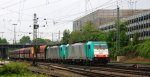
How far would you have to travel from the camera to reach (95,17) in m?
163

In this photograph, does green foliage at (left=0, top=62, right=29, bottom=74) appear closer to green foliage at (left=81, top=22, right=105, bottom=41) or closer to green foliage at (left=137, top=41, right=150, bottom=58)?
green foliage at (left=137, top=41, right=150, bottom=58)

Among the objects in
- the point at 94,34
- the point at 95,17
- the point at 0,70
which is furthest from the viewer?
the point at 95,17

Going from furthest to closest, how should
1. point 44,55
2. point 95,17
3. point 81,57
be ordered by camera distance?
1. point 95,17
2. point 44,55
3. point 81,57

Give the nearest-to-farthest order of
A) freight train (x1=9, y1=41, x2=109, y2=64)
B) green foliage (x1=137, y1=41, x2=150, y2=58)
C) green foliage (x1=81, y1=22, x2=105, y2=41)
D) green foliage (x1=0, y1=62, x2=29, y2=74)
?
green foliage (x1=0, y1=62, x2=29, y2=74) < freight train (x1=9, y1=41, x2=109, y2=64) < green foliage (x1=137, y1=41, x2=150, y2=58) < green foliage (x1=81, y1=22, x2=105, y2=41)

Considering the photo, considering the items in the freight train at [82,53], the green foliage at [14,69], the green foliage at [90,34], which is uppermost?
the green foliage at [90,34]

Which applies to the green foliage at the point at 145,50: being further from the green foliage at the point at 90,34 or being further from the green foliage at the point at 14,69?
the green foliage at the point at 14,69

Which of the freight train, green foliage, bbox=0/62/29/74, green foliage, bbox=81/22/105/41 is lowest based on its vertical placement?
green foliage, bbox=0/62/29/74

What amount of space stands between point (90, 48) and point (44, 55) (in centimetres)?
2741

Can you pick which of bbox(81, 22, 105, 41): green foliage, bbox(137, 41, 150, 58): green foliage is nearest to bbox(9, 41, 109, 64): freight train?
bbox(137, 41, 150, 58): green foliage

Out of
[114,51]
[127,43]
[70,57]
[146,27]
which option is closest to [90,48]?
[70,57]

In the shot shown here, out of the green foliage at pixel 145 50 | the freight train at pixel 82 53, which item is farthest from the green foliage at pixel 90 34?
the freight train at pixel 82 53

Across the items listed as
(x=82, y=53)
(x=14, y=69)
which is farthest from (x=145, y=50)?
(x=14, y=69)

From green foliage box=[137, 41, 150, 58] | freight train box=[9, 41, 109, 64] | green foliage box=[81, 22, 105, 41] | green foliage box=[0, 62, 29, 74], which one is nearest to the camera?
green foliage box=[0, 62, 29, 74]

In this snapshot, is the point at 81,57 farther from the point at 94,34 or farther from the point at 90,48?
the point at 94,34
